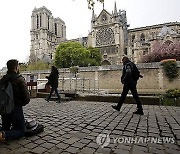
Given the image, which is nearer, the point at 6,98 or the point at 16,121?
the point at 6,98

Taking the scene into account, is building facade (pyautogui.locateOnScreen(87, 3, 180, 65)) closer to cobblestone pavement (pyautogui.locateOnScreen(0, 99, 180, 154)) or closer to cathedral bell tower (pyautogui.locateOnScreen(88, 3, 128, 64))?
cathedral bell tower (pyautogui.locateOnScreen(88, 3, 128, 64))

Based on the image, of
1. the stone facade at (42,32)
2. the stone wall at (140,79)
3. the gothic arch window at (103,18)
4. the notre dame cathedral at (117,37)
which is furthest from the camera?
the stone facade at (42,32)

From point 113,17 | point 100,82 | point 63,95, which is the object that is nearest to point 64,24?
point 113,17

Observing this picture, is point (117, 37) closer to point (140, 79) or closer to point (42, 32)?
point (42, 32)

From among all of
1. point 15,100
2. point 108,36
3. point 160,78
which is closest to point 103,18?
point 108,36

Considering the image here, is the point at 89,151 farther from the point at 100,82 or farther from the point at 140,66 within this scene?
the point at 100,82

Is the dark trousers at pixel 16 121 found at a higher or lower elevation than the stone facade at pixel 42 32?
lower

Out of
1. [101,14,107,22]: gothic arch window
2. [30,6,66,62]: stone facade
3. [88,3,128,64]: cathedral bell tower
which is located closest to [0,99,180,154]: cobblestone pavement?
[88,3,128,64]: cathedral bell tower

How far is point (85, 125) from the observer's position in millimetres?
4496

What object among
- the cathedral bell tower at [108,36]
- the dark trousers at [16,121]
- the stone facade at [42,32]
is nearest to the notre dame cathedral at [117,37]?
the cathedral bell tower at [108,36]

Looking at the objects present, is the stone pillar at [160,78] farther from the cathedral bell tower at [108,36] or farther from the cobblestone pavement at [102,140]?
the cathedral bell tower at [108,36]

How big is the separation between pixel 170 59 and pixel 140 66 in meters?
3.22

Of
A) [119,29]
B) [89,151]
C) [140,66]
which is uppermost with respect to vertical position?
[119,29]

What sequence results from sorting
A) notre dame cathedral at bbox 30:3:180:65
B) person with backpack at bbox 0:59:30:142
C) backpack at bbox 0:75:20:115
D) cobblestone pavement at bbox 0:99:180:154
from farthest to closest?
notre dame cathedral at bbox 30:3:180:65, person with backpack at bbox 0:59:30:142, backpack at bbox 0:75:20:115, cobblestone pavement at bbox 0:99:180:154
